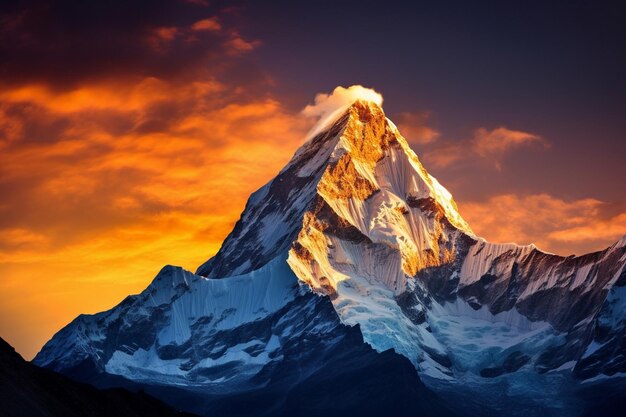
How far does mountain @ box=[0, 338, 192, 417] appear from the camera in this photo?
15912 centimetres

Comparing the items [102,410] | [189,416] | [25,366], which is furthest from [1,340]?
[189,416]

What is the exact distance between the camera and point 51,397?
168125 millimetres

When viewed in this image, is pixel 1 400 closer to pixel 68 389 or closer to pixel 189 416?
pixel 68 389

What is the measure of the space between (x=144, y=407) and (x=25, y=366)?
2439 cm

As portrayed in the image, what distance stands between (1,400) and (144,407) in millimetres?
37251

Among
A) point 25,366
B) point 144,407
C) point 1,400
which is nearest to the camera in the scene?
point 1,400

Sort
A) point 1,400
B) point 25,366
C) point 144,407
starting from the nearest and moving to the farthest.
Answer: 1. point 1,400
2. point 25,366
3. point 144,407

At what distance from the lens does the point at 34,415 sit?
518 ft

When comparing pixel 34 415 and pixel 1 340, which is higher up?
pixel 1 340

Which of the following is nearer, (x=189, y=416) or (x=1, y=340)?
(x=1, y=340)

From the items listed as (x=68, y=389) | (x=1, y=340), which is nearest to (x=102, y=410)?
(x=68, y=389)

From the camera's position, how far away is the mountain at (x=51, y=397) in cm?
15912

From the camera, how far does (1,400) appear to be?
6186 inches

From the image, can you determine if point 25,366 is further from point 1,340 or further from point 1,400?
point 1,400
